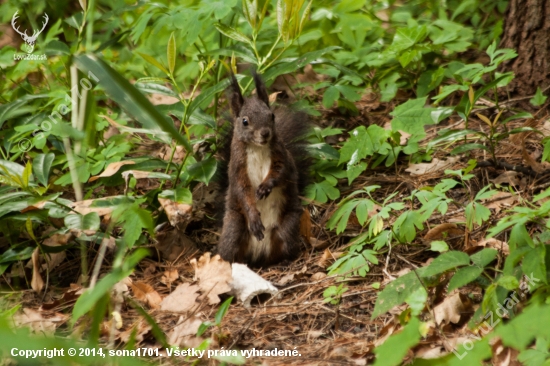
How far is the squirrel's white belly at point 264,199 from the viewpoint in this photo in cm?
309

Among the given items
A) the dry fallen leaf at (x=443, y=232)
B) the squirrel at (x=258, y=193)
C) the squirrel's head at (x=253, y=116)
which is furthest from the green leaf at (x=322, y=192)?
the dry fallen leaf at (x=443, y=232)

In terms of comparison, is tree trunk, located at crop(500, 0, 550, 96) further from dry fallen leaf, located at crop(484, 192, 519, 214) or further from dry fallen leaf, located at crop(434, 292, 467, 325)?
dry fallen leaf, located at crop(434, 292, 467, 325)

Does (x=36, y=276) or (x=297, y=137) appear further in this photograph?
(x=297, y=137)

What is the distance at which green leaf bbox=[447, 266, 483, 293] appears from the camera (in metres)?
1.83

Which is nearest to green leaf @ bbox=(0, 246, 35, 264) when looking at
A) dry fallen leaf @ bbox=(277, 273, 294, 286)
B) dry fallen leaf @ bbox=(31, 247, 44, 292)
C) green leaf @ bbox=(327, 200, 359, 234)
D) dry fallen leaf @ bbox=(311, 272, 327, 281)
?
dry fallen leaf @ bbox=(31, 247, 44, 292)

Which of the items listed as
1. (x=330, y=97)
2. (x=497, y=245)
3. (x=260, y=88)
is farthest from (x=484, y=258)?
(x=330, y=97)

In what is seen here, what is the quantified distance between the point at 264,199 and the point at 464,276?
1.43m

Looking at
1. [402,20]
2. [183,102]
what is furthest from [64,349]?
[402,20]

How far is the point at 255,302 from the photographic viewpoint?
2.53 metres

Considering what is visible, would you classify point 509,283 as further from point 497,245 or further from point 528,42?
point 528,42

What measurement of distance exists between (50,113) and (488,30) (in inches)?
105

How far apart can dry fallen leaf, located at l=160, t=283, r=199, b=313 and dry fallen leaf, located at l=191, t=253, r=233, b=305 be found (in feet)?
0.12

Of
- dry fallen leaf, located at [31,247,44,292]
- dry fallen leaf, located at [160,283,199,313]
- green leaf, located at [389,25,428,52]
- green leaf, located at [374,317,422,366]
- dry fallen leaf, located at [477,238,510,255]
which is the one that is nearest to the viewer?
green leaf, located at [374,317,422,366]

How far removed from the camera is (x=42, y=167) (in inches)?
111
